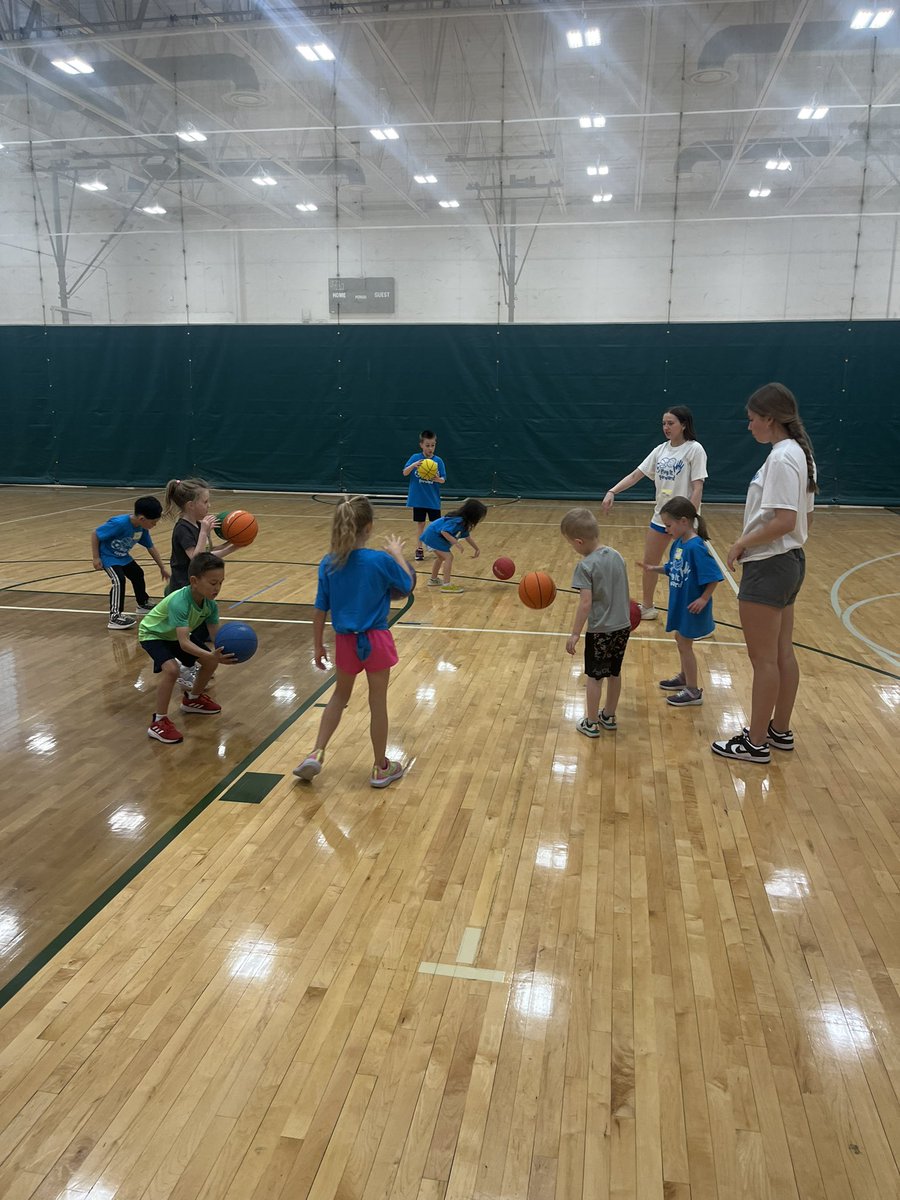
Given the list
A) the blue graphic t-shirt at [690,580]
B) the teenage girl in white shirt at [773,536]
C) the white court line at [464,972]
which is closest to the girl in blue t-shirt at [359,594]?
the white court line at [464,972]

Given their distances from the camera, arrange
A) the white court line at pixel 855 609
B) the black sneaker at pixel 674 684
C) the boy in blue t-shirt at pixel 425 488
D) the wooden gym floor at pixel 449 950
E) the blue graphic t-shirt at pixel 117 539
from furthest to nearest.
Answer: the boy in blue t-shirt at pixel 425 488 < the blue graphic t-shirt at pixel 117 539 < the white court line at pixel 855 609 < the black sneaker at pixel 674 684 < the wooden gym floor at pixel 449 950

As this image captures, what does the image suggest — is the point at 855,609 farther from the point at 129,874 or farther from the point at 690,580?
the point at 129,874

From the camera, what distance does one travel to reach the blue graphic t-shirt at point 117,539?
6.42 m

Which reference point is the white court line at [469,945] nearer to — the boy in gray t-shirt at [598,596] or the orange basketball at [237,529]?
the boy in gray t-shirt at [598,596]

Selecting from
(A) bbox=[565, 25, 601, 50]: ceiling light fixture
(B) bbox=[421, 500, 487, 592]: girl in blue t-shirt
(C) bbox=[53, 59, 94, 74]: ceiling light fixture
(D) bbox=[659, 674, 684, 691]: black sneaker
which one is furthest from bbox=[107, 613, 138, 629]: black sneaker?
(C) bbox=[53, 59, 94, 74]: ceiling light fixture

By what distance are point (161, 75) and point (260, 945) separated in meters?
15.7

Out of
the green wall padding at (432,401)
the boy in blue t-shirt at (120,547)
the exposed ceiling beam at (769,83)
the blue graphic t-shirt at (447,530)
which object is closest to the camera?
the boy in blue t-shirt at (120,547)

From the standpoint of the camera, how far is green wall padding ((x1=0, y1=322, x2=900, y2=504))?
13734 millimetres

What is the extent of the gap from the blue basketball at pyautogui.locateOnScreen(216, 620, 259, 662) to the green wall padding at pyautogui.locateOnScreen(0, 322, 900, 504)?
10.3 meters

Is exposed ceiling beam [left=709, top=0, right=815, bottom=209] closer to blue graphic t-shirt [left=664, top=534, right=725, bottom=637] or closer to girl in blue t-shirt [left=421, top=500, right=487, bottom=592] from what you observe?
girl in blue t-shirt [left=421, top=500, right=487, bottom=592]

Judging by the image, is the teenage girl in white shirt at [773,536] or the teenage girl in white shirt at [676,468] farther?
the teenage girl in white shirt at [676,468]

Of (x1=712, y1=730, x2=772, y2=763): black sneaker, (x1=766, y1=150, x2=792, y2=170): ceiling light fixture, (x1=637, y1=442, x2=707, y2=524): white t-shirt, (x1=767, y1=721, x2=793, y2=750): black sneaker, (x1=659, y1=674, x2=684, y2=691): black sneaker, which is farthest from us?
(x1=766, y1=150, x2=792, y2=170): ceiling light fixture

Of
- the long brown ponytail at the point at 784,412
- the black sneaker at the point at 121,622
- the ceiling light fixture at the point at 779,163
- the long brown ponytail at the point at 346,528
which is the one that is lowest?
the black sneaker at the point at 121,622

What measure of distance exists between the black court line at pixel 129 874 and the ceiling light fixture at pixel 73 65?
13.7m
